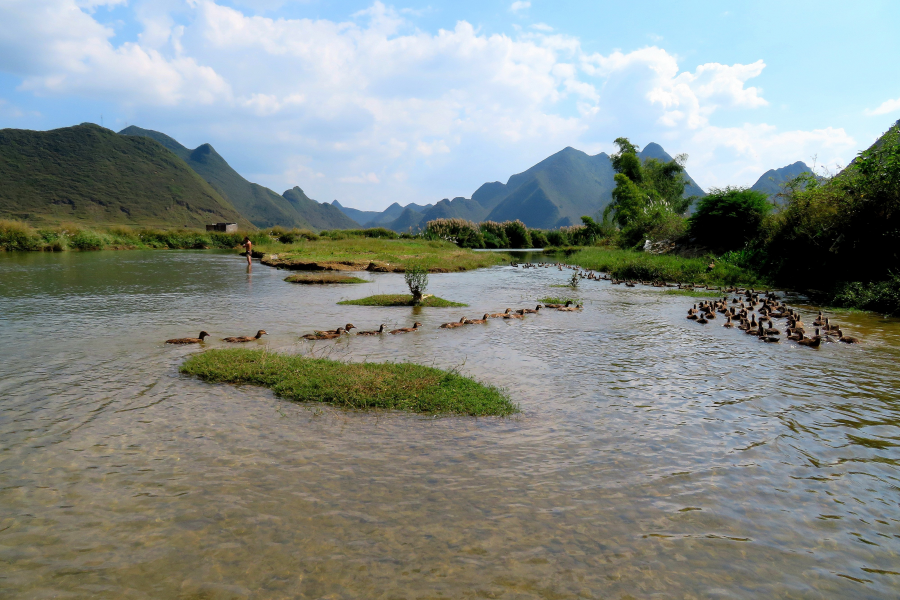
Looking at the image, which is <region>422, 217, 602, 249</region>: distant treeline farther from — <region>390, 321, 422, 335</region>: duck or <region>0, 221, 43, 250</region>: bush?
<region>390, 321, 422, 335</region>: duck

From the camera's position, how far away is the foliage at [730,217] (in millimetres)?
30281

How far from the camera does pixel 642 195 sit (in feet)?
194

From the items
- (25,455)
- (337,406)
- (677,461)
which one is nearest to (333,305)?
(337,406)

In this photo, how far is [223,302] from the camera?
18.6 metres

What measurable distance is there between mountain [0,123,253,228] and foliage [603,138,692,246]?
11666 centimetres

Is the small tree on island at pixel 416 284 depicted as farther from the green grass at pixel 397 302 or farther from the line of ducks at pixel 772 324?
the line of ducks at pixel 772 324

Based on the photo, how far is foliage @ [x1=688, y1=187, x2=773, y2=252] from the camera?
30.3 meters

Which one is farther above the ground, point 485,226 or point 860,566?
point 485,226

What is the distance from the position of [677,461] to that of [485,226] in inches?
2767

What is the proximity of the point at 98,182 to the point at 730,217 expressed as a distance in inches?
6566

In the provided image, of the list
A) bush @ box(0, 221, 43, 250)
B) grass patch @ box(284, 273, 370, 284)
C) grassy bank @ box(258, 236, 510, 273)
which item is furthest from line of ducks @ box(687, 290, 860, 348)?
bush @ box(0, 221, 43, 250)

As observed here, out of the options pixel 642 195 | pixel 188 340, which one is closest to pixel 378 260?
pixel 188 340

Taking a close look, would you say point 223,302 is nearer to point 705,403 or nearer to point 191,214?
point 705,403

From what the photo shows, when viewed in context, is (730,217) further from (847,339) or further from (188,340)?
(188,340)
